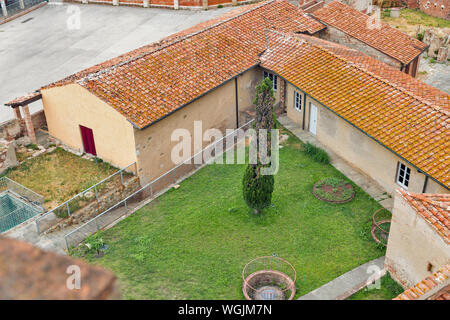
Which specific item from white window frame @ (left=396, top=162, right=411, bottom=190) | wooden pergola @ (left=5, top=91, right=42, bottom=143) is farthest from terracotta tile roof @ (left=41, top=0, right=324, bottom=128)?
white window frame @ (left=396, top=162, right=411, bottom=190)

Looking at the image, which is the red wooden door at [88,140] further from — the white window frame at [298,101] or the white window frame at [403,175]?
the white window frame at [403,175]

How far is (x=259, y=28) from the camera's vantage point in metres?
29.6

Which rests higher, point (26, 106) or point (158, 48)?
point (158, 48)

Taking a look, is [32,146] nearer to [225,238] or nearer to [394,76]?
[225,238]

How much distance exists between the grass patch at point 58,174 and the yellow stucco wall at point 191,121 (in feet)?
6.30

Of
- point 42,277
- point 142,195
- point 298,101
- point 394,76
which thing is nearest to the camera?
point 42,277

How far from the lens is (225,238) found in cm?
2041

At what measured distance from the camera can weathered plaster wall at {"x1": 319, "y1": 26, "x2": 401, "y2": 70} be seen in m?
29.7

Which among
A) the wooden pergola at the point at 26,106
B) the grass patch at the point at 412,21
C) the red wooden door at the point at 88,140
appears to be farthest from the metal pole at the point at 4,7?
the grass patch at the point at 412,21

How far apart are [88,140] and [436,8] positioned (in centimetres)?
3306

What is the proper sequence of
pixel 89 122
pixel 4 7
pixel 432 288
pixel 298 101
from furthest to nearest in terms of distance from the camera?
pixel 4 7
pixel 298 101
pixel 89 122
pixel 432 288

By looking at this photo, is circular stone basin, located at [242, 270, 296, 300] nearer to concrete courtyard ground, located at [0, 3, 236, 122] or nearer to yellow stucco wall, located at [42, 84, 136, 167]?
yellow stucco wall, located at [42, 84, 136, 167]

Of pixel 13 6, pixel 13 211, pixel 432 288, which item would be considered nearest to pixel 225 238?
pixel 432 288
